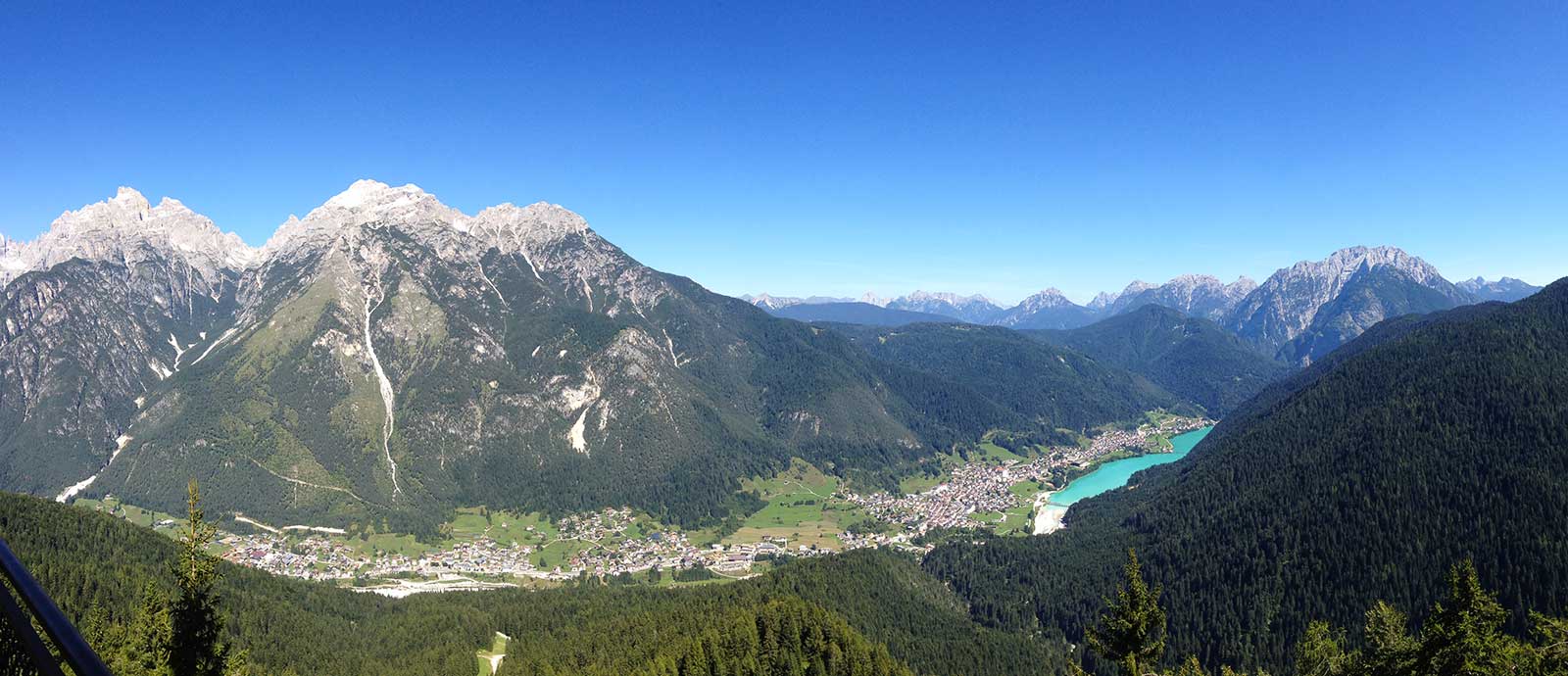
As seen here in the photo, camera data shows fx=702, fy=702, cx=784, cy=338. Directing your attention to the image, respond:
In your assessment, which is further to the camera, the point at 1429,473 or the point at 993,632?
the point at 1429,473

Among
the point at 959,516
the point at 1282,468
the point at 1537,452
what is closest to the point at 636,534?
the point at 959,516

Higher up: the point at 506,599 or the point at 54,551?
the point at 54,551

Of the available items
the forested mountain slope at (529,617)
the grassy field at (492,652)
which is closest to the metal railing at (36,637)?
the forested mountain slope at (529,617)

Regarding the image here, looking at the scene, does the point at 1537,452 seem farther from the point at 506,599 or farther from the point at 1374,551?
the point at 506,599

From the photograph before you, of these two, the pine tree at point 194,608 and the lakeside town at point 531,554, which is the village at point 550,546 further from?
the pine tree at point 194,608

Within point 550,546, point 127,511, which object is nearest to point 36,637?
point 550,546

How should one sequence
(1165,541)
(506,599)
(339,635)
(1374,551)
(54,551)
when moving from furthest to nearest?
(1165,541), (506,599), (1374,551), (339,635), (54,551)
